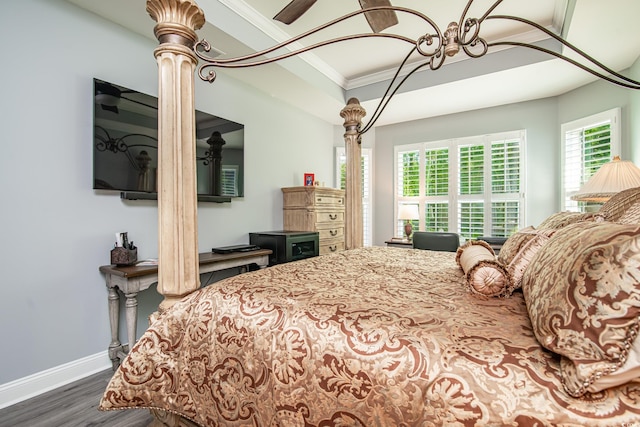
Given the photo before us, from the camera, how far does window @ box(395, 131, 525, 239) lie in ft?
13.9

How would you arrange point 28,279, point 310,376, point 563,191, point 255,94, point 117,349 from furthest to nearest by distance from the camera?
point 563,191 < point 255,94 < point 117,349 < point 28,279 < point 310,376

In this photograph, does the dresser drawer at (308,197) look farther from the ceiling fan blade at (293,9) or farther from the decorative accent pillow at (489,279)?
the decorative accent pillow at (489,279)

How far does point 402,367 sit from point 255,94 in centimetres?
353

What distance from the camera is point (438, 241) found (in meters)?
3.74

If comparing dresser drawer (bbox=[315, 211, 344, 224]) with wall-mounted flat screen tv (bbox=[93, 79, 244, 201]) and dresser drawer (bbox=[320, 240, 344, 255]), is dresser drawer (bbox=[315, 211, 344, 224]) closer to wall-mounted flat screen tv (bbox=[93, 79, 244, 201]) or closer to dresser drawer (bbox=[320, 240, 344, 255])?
dresser drawer (bbox=[320, 240, 344, 255])

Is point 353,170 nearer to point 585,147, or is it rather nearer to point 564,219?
point 564,219

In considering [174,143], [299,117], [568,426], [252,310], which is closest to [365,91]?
[299,117]

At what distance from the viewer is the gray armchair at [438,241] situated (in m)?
3.69

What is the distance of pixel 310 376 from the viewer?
0.87m

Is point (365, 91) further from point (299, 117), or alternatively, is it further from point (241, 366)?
point (241, 366)

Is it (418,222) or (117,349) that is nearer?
(117,349)

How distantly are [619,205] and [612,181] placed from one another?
145 cm

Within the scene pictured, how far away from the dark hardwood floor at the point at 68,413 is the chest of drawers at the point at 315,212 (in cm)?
248

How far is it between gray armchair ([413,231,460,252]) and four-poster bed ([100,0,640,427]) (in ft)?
7.41
